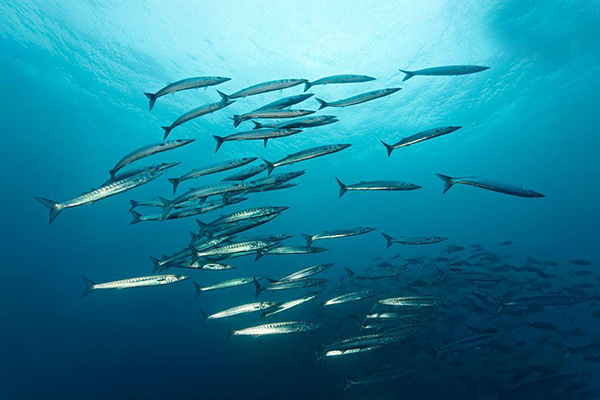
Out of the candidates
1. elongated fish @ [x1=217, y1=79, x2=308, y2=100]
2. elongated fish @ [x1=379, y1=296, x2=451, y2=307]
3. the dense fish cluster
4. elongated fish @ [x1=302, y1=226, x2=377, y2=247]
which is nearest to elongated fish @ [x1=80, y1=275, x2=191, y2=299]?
the dense fish cluster

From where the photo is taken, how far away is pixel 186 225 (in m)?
72.4

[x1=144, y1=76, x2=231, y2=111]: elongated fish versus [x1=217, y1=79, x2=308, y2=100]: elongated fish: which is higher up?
[x1=144, y1=76, x2=231, y2=111]: elongated fish

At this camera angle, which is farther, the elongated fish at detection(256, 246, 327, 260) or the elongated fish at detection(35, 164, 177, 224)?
the elongated fish at detection(256, 246, 327, 260)

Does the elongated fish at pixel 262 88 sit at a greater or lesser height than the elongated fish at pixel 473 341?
greater

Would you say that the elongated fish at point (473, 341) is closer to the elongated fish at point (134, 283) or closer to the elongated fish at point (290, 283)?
the elongated fish at point (290, 283)

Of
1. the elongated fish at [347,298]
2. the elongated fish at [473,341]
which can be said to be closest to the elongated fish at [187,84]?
the elongated fish at [347,298]

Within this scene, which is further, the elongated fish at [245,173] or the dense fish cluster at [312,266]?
the elongated fish at [245,173]

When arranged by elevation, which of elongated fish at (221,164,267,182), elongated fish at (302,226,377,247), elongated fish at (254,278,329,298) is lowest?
elongated fish at (254,278,329,298)

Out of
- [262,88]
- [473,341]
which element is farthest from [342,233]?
[473,341]

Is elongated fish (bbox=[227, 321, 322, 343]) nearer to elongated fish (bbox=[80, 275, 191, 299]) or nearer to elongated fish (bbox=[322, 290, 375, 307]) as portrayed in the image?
elongated fish (bbox=[322, 290, 375, 307])

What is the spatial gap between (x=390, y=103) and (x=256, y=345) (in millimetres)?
25311

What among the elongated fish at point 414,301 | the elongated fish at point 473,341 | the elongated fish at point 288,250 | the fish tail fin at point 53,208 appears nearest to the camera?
the fish tail fin at point 53,208

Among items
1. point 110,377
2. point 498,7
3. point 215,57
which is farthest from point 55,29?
point 498,7

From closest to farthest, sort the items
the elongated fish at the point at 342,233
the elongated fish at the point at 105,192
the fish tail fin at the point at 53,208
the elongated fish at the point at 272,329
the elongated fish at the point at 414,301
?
the elongated fish at the point at 105,192, the fish tail fin at the point at 53,208, the elongated fish at the point at 342,233, the elongated fish at the point at 272,329, the elongated fish at the point at 414,301
